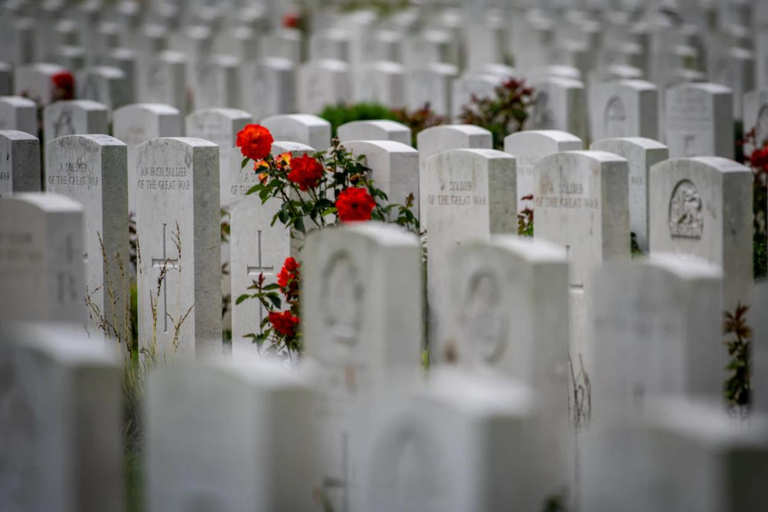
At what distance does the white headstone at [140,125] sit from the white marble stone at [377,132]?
1711 millimetres

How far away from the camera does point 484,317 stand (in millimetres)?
4629

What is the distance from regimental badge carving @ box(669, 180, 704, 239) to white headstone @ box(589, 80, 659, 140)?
4.26 m

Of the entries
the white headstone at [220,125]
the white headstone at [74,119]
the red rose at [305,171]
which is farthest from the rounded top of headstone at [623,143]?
the white headstone at [74,119]

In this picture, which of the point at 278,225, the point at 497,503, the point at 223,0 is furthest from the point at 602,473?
the point at 223,0

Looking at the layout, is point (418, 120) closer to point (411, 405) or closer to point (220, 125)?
point (220, 125)

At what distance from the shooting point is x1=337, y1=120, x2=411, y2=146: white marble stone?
9.02 m

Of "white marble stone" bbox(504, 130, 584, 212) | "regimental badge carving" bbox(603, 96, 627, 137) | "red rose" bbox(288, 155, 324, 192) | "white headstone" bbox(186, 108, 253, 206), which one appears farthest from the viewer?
"regimental badge carving" bbox(603, 96, 627, 137)

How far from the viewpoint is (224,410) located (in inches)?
157

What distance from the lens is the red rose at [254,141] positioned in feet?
22.5

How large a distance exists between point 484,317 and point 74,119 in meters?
6.39

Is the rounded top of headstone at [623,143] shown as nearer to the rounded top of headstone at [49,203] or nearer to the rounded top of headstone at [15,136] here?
the rounded top of headstone at [15,136]

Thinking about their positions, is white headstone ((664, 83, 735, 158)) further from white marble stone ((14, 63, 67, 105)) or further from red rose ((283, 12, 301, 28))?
red rose ((283, 12, 301, 28))

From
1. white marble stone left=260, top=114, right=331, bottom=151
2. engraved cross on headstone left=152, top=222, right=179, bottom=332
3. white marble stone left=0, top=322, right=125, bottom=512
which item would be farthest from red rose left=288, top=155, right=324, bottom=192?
white marble stone left=0, top=322, right=125, bottom=512

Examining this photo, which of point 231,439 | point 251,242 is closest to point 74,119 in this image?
point 251,242
